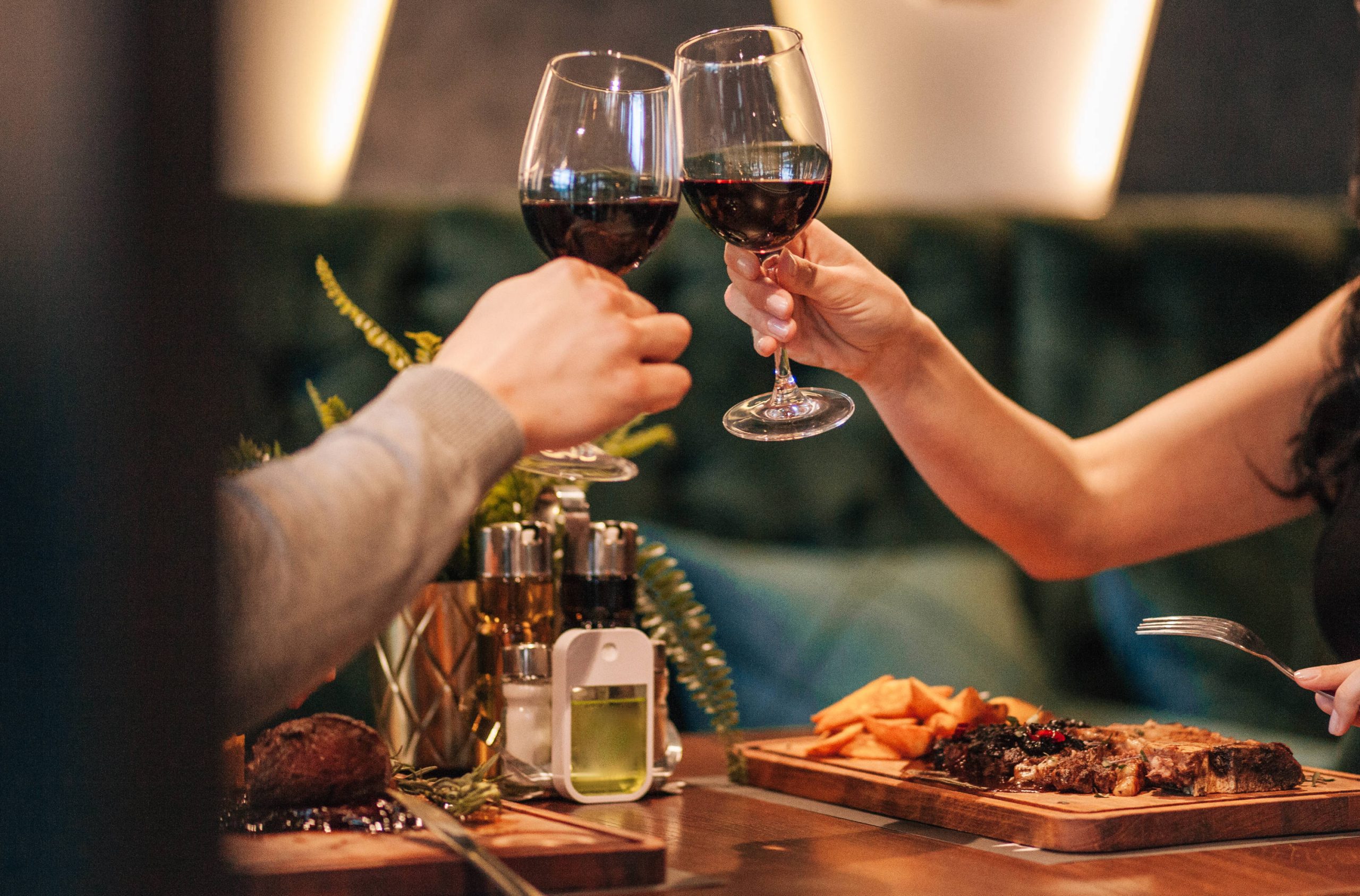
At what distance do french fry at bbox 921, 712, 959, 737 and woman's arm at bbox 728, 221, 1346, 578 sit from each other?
32 cm

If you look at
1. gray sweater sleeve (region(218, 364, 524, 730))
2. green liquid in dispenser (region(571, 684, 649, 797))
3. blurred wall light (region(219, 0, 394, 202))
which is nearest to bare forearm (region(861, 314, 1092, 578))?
green liquid in dispenser (region(571, 684, 649, 797))

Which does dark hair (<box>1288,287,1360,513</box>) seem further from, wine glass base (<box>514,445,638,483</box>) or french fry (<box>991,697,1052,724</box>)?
wine glass base (<box>514,445,638,483</box>)

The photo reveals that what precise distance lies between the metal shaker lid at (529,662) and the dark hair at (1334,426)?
3.25 feet

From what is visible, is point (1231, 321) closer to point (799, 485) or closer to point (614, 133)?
point (799, 485)

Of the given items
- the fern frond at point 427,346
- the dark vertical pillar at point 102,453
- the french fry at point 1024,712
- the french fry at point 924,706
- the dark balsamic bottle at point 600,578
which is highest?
the fern frond at point 427,346

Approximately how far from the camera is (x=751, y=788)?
1.04 meters

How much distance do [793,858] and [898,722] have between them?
0.25 m

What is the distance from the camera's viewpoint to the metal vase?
3.32ft

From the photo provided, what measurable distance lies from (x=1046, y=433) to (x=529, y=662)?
682 mm

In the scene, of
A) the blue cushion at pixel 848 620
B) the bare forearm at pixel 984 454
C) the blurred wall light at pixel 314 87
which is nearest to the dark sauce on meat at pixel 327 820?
the bare forearm at pixel 984 454

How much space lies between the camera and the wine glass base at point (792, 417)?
919 millimetres

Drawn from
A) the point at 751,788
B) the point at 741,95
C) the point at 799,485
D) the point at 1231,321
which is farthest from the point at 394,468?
the point at 1231,321

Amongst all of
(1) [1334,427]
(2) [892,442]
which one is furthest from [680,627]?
Answer: (2) [892,442]

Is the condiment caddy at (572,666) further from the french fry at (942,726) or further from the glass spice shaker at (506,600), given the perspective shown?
the french fry at (942,726)
